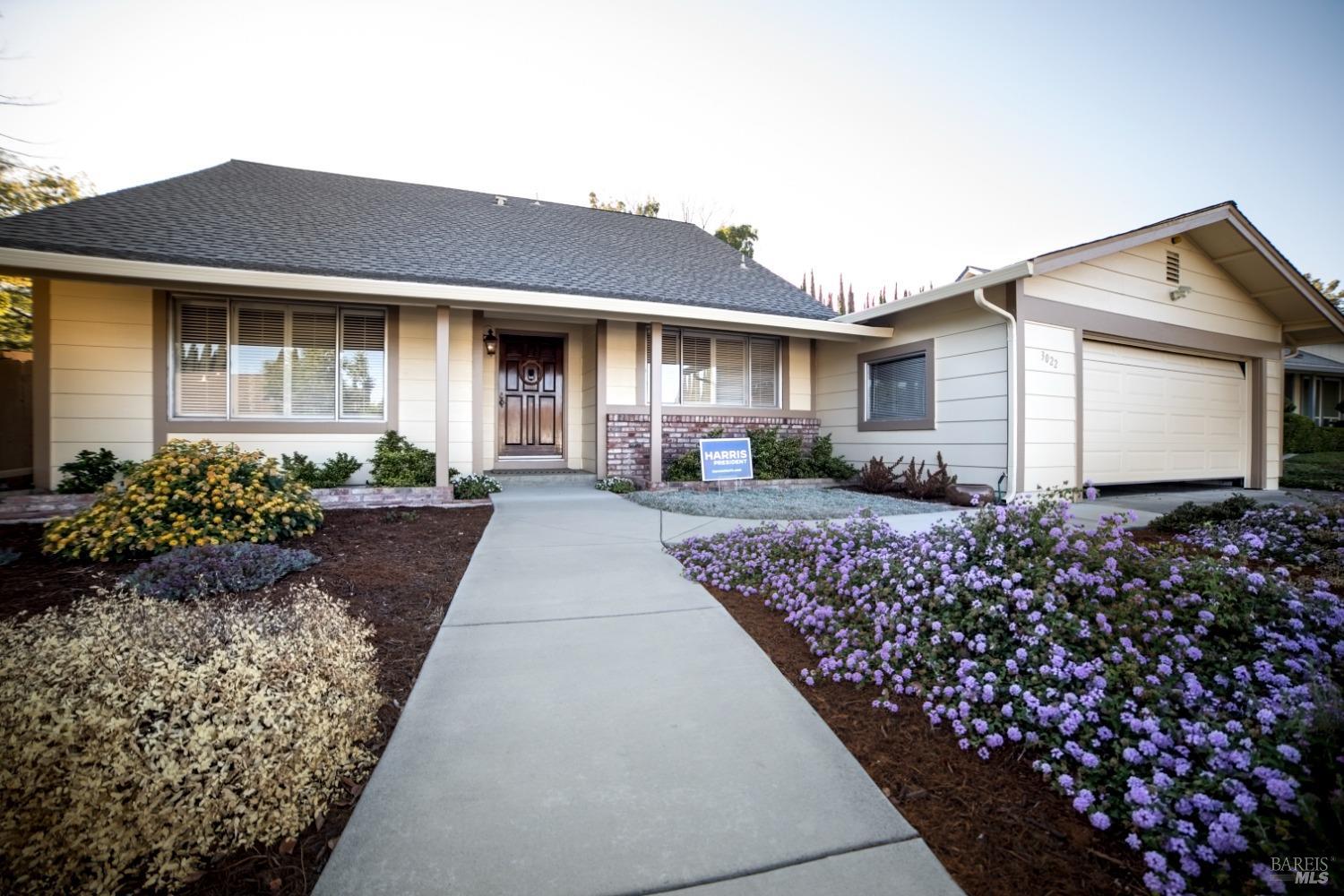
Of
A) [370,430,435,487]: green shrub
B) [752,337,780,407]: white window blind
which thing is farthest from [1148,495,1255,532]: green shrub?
[370,430,435,487]: green shrub

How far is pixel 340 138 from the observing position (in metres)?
11.8

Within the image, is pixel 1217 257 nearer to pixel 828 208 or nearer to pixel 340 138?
pixel 828 208

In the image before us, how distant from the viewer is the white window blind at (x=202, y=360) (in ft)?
22.8

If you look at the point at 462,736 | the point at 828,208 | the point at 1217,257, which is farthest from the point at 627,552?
the point at 828,208

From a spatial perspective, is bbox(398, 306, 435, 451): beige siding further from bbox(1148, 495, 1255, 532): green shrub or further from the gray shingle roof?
bbox(1148, 495, 1255, 532): green shrub

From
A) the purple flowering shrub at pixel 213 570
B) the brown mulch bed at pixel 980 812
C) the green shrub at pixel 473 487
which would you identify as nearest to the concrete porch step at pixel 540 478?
the green shrub at pixel 473 487

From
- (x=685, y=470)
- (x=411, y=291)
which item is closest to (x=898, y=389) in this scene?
(x=685, y=470)

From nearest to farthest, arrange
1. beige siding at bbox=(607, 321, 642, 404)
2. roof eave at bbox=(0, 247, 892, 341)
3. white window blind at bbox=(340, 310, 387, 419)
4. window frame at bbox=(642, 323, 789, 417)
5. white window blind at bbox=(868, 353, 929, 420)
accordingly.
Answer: roof eave at bbox=(0, 247, 892, 341) < white window blind at bbox=(340, 310, 387, 419) < white window blind at bbox=(868, 353, 929, 420) < beige siding at bbox=(607, 321, 642, 404) < window frame at bbox=(642, 323, 789, 417)

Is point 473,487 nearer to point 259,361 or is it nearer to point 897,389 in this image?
point 259,361

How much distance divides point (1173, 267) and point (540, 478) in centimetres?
1022

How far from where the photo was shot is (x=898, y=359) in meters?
8.78

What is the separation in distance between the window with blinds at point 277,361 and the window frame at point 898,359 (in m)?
7.38

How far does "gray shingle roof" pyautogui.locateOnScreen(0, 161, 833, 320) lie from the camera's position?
6.55 meters

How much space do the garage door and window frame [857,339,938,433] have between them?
2.01 metres
